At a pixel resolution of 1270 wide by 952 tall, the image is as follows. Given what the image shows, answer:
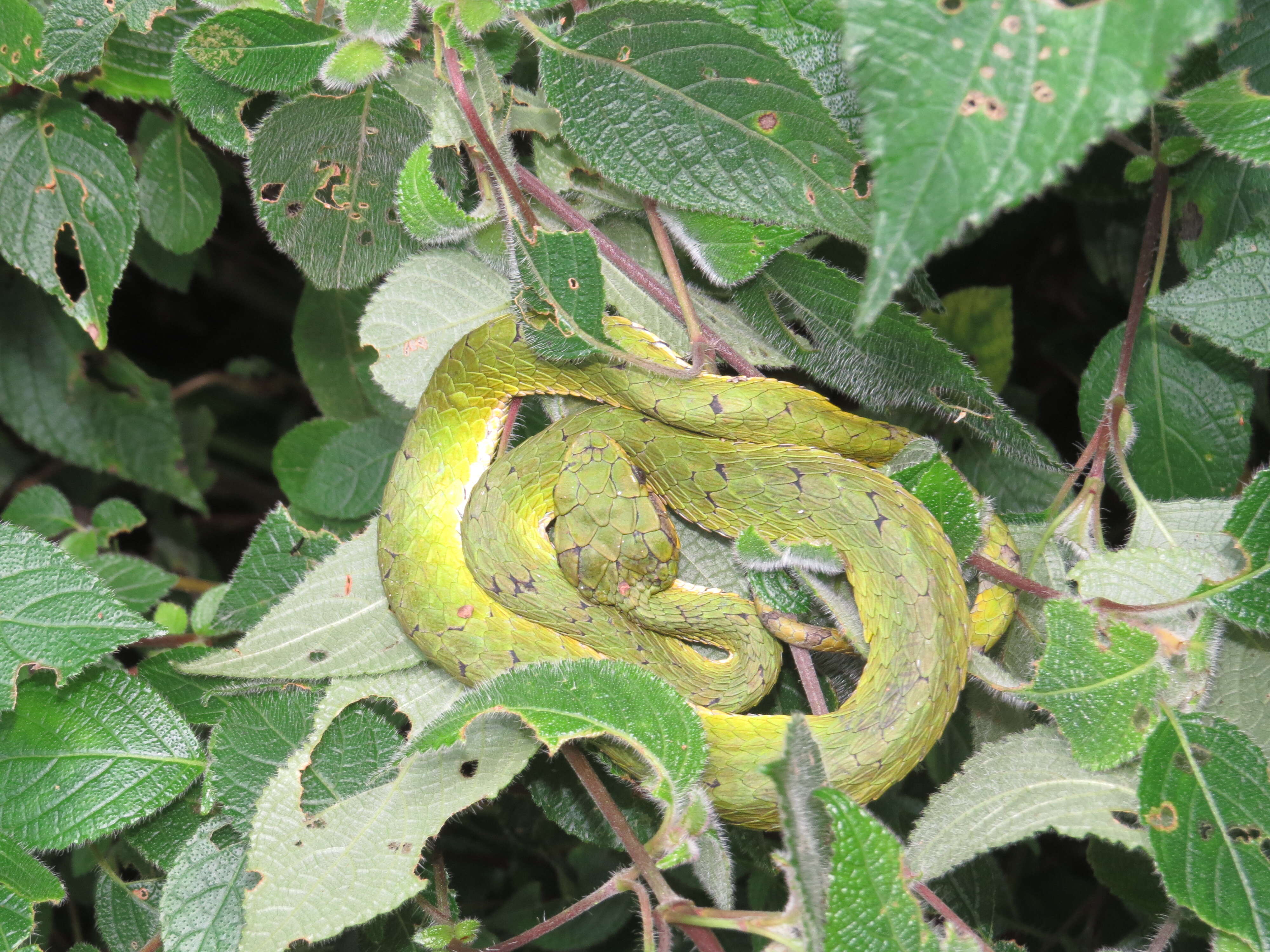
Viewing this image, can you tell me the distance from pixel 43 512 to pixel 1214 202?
2727 mm

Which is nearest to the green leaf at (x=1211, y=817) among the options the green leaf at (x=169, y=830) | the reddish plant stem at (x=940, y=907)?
the reddish plant stem at (x=940, y=907)

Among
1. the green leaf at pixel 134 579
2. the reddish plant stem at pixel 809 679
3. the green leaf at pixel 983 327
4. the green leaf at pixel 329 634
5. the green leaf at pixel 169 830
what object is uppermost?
the green leaf at pixel 983 327

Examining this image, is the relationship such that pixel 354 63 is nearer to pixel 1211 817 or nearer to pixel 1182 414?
pixel 1182 414

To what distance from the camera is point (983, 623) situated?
155cm

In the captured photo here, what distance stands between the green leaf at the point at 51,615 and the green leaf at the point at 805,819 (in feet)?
3.77

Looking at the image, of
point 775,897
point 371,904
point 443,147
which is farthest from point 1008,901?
point 443,147

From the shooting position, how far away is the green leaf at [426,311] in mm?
1711

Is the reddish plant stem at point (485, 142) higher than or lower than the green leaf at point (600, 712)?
higher

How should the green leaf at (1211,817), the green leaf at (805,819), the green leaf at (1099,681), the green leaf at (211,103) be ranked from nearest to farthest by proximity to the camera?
the green leaf at (805,819)
the green leaf at (1211,817)
the green leaf at (1099,681)
the green leaf at (211,103)

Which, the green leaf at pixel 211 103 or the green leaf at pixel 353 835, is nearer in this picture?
the green leaf at pixel 353 835

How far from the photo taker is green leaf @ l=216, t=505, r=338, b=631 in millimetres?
1833

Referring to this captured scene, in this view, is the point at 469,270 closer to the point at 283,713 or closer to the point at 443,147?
the point at 443,147

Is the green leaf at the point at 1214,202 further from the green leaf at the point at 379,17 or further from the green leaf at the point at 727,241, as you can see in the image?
the green leaf at the point at 379,17

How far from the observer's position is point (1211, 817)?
4.16 feet
